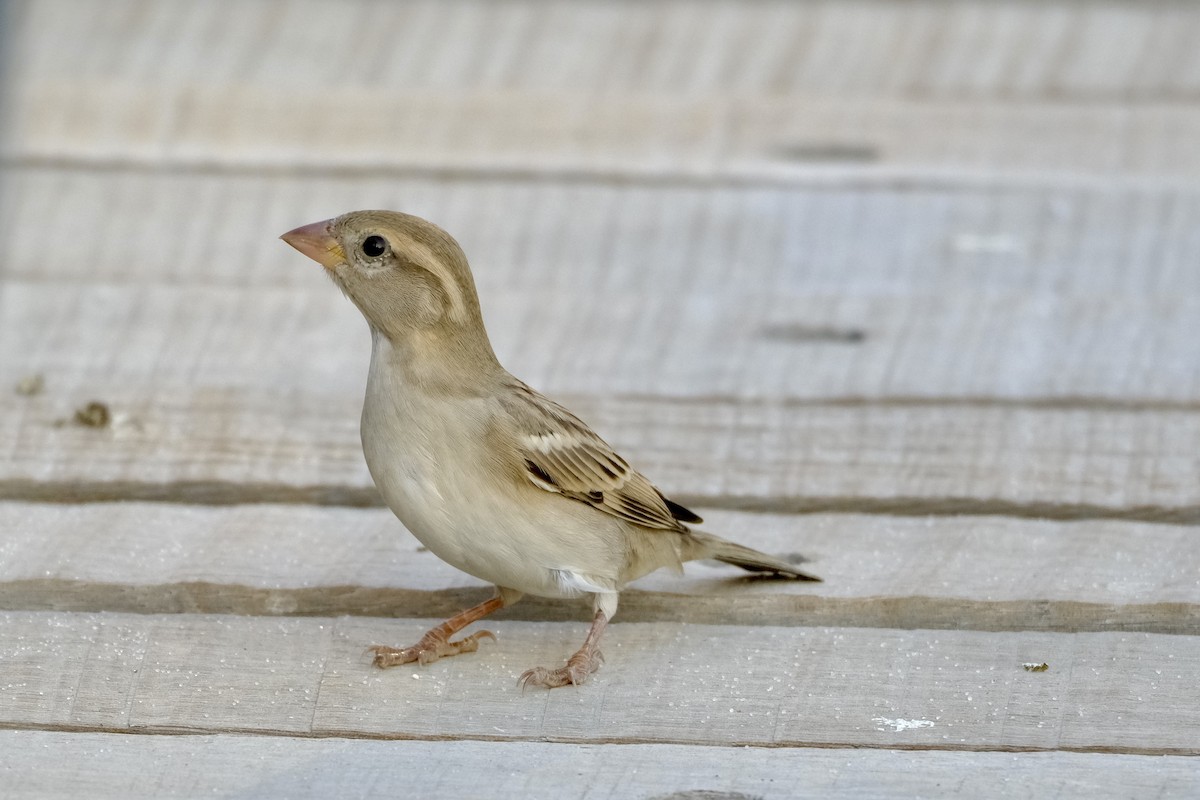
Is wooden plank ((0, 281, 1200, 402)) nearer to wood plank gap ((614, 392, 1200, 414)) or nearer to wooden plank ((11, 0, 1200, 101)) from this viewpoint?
wood plank gap ((614, 392, 1200, 414))

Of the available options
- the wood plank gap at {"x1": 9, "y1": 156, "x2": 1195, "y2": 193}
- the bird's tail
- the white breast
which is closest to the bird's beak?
the white breast

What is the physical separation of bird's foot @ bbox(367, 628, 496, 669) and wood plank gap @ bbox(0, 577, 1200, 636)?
0.25 m

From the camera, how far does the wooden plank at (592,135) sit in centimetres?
602

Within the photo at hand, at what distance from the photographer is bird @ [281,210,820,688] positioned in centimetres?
333

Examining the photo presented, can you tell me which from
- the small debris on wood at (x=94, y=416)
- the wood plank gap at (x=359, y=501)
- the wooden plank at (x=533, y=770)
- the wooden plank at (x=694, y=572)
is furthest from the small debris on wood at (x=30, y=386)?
the wooden plank at (x=533, y=770)

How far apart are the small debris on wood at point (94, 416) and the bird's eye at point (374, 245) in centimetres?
124

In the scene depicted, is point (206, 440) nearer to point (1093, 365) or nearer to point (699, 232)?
point (699, 232)

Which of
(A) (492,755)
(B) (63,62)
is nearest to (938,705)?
(A) (492,755)

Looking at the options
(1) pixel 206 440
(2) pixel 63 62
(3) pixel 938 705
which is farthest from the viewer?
(2) pixel 63 62

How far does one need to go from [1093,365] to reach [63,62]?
4292mm

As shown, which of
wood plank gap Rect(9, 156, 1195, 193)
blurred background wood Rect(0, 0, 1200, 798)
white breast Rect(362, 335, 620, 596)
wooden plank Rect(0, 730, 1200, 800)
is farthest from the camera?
wood plank gap Rect(9, 156, 1195, 193)

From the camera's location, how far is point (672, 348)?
16.6 ft

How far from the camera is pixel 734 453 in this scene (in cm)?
439

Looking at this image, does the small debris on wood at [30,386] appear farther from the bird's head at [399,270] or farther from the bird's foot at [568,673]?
the bird's foot at [568,673]
